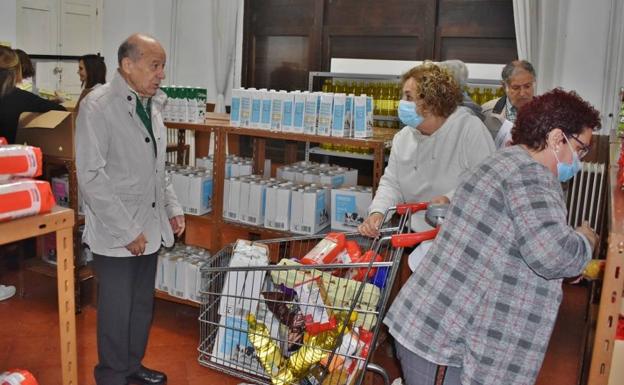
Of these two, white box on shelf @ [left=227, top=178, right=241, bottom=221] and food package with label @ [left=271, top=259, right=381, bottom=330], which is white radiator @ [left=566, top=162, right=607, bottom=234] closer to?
white box on shelf @ [left=227, top=178, right=241, bottom=221]

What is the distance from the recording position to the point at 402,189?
9.34 feet

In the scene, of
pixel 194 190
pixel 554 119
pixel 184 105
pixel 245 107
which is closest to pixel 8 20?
pixel 184 105

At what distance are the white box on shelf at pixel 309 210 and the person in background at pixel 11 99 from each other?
2039 mm

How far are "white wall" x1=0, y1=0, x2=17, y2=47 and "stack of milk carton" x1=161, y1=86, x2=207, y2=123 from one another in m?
3.43

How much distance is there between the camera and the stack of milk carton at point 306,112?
3.30m

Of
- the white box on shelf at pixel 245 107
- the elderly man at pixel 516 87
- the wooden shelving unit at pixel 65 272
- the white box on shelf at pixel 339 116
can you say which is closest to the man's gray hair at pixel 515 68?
the elderly man at pixel 516 87

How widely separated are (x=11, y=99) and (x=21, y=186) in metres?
2.83

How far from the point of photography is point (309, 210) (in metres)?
3.35

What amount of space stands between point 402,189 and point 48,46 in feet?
16.9

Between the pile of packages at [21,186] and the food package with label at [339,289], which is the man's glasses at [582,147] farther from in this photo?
the pile of packages at [21,186]

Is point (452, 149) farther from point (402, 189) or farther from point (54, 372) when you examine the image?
point (54, 372)

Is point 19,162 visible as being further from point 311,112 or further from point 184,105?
point 184,105

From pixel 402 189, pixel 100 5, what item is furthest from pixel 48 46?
pixel 402 189

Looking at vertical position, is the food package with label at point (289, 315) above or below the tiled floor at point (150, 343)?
above
